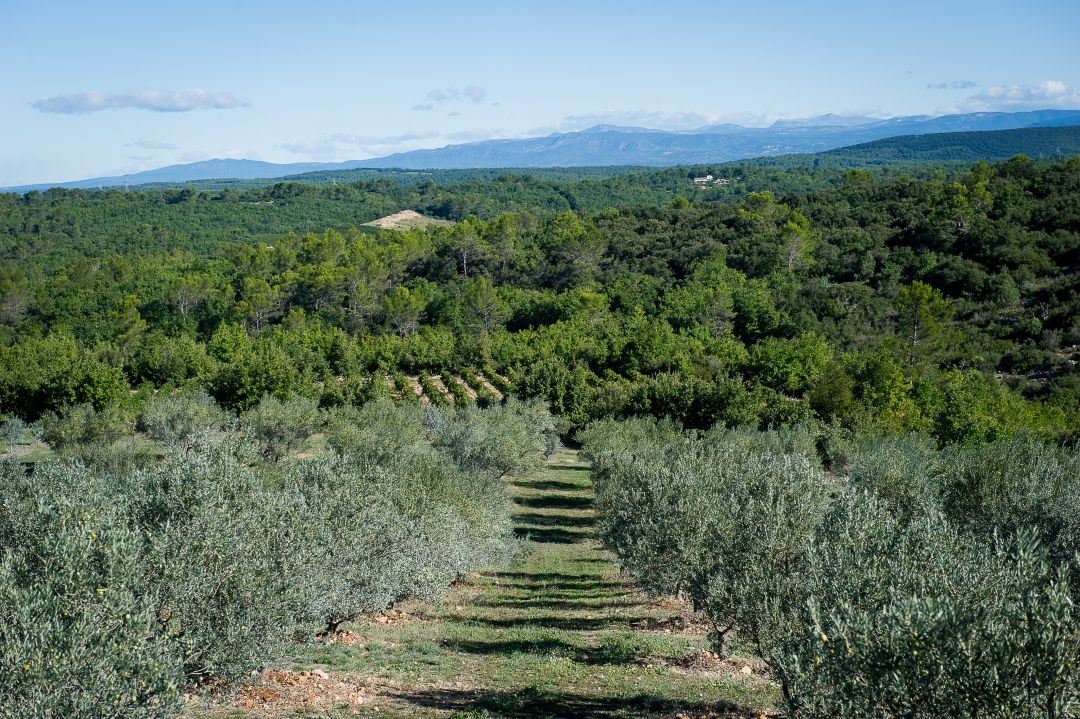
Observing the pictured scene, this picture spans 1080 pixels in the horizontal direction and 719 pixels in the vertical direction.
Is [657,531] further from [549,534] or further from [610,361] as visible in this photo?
[610,361]

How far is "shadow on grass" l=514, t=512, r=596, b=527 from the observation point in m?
38.3

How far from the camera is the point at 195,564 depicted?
14.0 meters

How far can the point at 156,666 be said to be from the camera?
10.8 m

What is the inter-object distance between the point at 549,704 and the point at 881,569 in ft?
24.0

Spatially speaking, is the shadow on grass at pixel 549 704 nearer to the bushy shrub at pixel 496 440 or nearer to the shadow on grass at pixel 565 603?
the shadow on grass at pixel 565 603

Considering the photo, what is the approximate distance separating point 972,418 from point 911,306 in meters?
23.9

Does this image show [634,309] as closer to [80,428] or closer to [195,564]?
[80,428]

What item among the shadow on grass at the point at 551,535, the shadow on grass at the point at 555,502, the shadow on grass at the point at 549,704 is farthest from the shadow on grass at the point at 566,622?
the shadow on grass at the point at 555,502

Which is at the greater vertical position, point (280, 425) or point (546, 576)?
point (280, 425)

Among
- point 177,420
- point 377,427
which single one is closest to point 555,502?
point 377,427

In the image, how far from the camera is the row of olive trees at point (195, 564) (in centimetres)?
1064

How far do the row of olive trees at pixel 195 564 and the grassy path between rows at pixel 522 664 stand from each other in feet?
4.29

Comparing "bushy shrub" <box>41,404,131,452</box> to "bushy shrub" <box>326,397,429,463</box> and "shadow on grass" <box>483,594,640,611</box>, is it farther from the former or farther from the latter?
"shadow on grass" <box>483,594,640,611</box>

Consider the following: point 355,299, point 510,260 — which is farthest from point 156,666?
point 510,260
